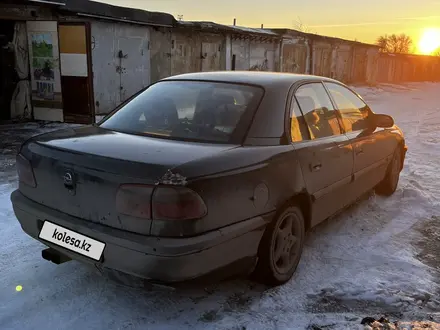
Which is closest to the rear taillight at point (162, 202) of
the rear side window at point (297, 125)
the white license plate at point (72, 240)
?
the white license plate at point (72, 240)

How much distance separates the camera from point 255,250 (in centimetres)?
283

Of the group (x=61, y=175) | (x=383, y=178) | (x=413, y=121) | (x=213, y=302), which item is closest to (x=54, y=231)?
(x=61, y=175)

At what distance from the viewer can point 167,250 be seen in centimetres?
229

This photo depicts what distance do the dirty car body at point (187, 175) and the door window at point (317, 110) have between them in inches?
0.6

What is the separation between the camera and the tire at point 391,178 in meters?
5.37

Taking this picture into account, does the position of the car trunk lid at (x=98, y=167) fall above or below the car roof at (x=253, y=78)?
below

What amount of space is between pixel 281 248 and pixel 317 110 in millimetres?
1268

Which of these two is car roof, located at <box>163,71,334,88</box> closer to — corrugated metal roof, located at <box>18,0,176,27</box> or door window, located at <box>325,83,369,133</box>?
door window, located at <box>325,83,369,133</box>

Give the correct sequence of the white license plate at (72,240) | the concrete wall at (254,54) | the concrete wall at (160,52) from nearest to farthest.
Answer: the white license plate at (72,240), the concrete wall at (160,52), the concrete wall at (254,54)

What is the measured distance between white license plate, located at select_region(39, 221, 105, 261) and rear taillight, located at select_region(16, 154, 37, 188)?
1.06 feet

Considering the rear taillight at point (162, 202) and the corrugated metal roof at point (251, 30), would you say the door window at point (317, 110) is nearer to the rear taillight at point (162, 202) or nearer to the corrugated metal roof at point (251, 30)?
the rear taillight at point (162, 202)

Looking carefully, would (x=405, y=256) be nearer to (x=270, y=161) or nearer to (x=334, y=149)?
(x=334, y=149)

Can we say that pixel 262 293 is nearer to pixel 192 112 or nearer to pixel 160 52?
pixel 192 112

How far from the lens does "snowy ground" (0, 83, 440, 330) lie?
271 centimetres
